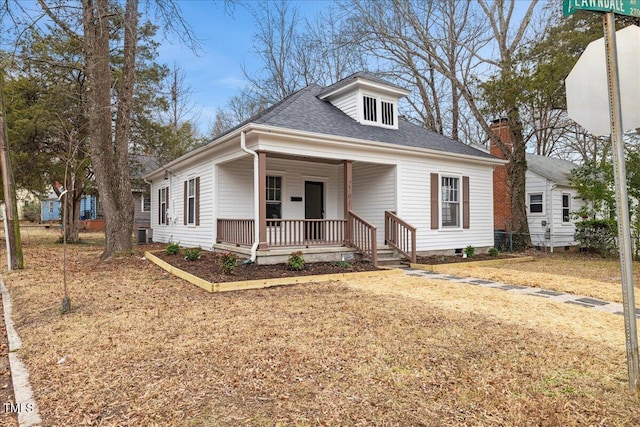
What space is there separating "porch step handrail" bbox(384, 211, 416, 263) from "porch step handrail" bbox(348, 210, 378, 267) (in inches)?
31.6

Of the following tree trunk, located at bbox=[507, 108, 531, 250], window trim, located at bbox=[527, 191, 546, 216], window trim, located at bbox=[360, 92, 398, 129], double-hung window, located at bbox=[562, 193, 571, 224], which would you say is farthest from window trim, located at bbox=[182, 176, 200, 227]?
double-hung window, located at bbox=[562, 193, 571, 224]

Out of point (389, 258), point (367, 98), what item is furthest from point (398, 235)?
point (367, 98)

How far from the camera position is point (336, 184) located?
12.9 metres

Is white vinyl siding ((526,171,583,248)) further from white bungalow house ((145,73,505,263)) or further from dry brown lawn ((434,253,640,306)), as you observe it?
dry brown lawn ((434,253,640,306))

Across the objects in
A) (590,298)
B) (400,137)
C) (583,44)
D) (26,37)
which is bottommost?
(590,298)

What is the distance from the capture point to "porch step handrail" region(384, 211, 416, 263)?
10375 millimetres

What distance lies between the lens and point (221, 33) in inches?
482

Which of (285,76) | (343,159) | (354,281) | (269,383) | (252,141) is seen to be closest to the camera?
(269,383)

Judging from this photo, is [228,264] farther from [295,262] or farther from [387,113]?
[387,113]

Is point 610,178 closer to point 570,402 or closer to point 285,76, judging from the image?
point 570,402

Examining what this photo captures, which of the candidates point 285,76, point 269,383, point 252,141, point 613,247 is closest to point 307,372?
point 269,383

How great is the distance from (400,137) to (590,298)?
6871mm
